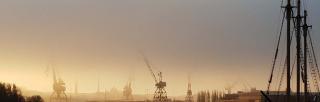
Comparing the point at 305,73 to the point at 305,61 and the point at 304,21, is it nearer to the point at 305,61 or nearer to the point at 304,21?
the point at 305,61

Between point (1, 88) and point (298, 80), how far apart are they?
73.5m

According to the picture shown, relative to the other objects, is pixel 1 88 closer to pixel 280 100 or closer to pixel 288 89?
pixel 280 100

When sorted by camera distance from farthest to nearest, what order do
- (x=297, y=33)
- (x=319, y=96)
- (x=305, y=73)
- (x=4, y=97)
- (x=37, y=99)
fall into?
(x=37, y=99) < (x=4, y=97) < (x=319, y=96) < (x=305, y=73) < (x=297, y=33)

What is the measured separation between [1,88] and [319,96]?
202ft

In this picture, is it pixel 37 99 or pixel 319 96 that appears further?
pixel 37 99

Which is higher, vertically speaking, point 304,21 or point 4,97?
point 304,21

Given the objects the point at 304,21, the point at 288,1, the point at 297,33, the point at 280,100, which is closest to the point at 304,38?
the point at 304,21

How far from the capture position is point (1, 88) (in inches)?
4894

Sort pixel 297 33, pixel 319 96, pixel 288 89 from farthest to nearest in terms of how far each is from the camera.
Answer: pixel 319 96 < pixel 297 33 < pixel 288 89

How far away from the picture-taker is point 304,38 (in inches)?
2913

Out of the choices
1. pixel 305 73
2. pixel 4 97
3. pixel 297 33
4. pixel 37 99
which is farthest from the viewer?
pixel 37 99

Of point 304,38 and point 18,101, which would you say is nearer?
point 304,38

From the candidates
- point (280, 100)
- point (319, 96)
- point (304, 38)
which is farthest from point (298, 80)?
point (280, 100)

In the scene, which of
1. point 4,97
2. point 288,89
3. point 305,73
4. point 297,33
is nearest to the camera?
point 288,89
